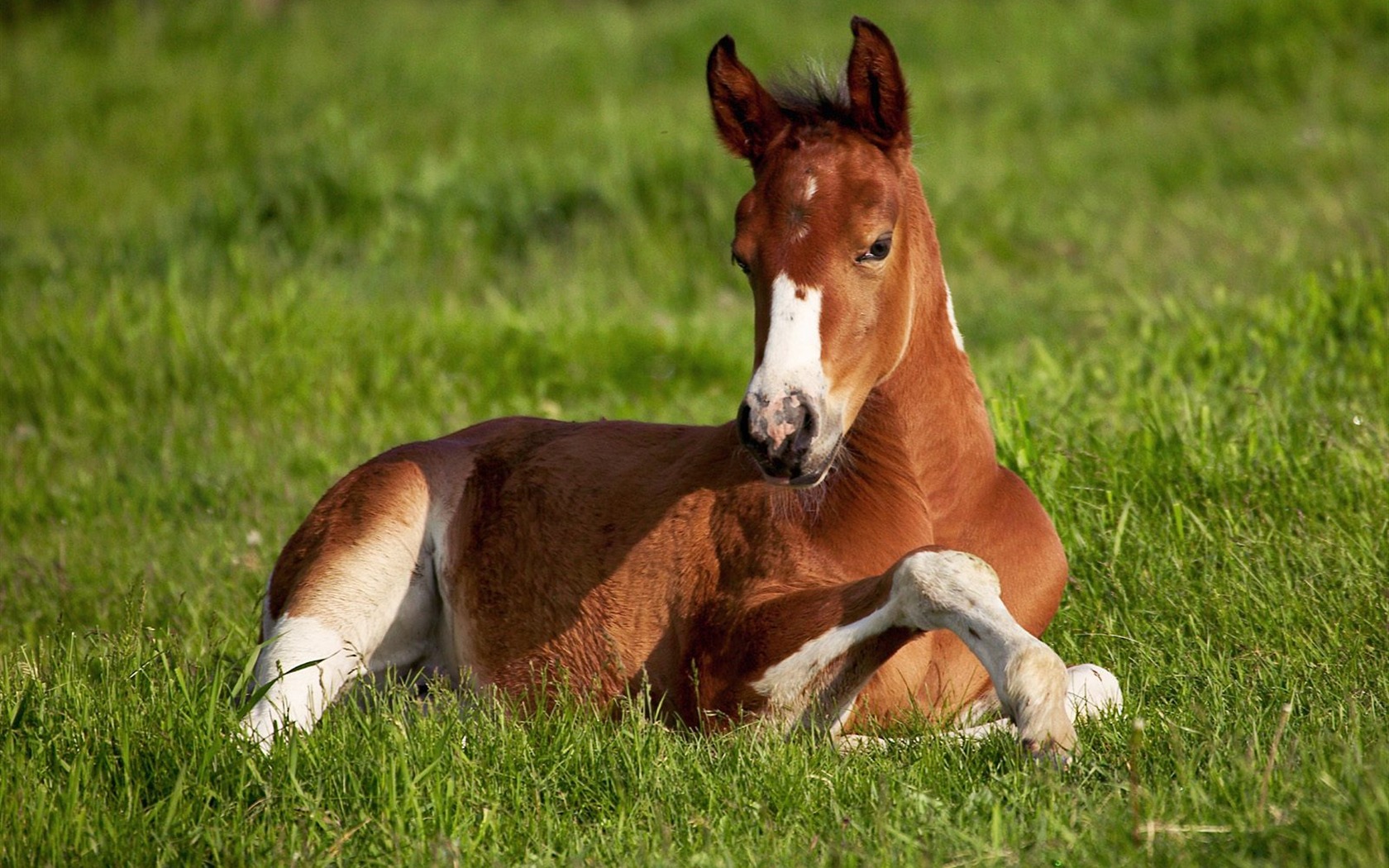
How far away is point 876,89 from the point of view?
360 cm

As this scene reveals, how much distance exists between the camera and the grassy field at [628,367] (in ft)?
9.68

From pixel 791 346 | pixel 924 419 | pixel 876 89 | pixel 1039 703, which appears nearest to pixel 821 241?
pixel 791 346

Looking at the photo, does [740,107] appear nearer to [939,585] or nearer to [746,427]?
[746,427]

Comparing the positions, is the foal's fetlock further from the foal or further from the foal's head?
the foal's head

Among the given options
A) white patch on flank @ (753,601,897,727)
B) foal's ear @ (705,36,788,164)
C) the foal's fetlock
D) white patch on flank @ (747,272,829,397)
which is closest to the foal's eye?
white patch on flank @ (747,272,829,397)

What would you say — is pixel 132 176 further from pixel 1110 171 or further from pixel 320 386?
pixel 1110 171

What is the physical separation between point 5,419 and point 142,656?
375 cm

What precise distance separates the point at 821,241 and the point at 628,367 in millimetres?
3772

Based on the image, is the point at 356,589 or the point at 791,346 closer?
the point at 791,346

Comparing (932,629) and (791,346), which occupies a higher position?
(791,346)

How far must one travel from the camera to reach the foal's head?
10.4ft

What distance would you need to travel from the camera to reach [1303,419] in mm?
4898

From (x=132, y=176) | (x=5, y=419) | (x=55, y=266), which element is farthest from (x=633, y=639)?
(x=132, y=176)

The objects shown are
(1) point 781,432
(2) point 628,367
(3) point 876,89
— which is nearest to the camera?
(1) point 781,432
